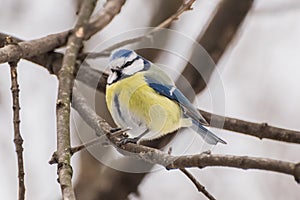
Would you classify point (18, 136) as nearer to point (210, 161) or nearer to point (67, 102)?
point (67, 102)

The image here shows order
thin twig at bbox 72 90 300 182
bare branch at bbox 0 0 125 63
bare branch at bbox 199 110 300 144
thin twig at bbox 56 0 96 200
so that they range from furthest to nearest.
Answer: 1. bare branch at bbox 0 0 125 63
2. bare branch at bbox 199 110 300 144
3. thin twig at bbox 56 0 96 200
4. thin twig at bbox 72 90 300 182

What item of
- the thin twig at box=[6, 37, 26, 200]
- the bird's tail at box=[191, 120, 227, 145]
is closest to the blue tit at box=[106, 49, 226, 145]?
the bird's tail at box=[191, 120, 227, 145]

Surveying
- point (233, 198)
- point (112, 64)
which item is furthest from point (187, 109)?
point (233, 198)

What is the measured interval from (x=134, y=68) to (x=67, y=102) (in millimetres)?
145

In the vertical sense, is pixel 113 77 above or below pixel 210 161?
below

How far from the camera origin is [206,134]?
2.58ft

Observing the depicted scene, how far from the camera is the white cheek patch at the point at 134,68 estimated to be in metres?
0.85

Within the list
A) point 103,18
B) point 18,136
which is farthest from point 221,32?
point 18,136

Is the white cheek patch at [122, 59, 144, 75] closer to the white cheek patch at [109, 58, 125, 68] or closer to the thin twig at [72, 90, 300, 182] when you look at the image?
the white cheek patch at [109, 58, 125, 68]

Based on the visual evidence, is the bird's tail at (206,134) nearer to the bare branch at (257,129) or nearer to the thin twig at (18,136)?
the bare branch at (257,129)

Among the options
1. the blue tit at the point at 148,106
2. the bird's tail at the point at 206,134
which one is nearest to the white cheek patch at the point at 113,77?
the blue tit at the point at 148,106

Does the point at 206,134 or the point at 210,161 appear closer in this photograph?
the point at 210,161

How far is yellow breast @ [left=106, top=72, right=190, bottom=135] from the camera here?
0.78m

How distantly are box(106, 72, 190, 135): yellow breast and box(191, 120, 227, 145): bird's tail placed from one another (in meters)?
0.01
